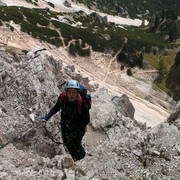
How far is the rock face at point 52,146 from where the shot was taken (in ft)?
22.6

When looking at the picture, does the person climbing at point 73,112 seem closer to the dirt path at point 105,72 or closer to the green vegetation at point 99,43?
the dirt path at point 105,72

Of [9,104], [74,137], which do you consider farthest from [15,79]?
[74,137]

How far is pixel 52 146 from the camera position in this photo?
9477 millimetres

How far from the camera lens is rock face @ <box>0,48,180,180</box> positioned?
688 centimetres

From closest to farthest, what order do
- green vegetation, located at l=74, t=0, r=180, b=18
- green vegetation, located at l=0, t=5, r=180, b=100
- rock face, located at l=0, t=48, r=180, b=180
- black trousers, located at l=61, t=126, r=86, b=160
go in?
rock face, located at l=0, t=48, r=180, b=180, black trousers, located at l=61, t=126, r=86, b=160, green vegetation, located at l=0, t=5, r=180, b=100, green vegetation, located at l=74, t=0, r=180, b=18

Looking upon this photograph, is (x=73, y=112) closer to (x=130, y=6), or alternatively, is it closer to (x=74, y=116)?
(x=74, y=116)

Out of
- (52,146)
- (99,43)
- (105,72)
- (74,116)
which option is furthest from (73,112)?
(99,43)

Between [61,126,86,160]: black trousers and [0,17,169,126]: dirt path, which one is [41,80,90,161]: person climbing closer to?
[61,126,86,160]: black trousers

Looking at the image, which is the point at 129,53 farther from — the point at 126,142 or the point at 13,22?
the point at 126,142

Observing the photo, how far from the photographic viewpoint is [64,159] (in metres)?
7.27

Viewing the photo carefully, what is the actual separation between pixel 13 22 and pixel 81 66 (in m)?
21.5

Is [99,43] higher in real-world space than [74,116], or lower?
lower

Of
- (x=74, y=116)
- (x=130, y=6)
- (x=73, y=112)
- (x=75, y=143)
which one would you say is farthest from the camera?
(x=130, y=6)

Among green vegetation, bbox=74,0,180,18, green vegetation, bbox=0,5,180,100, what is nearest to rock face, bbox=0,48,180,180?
green vegetation, bbox=0,5,180,100
